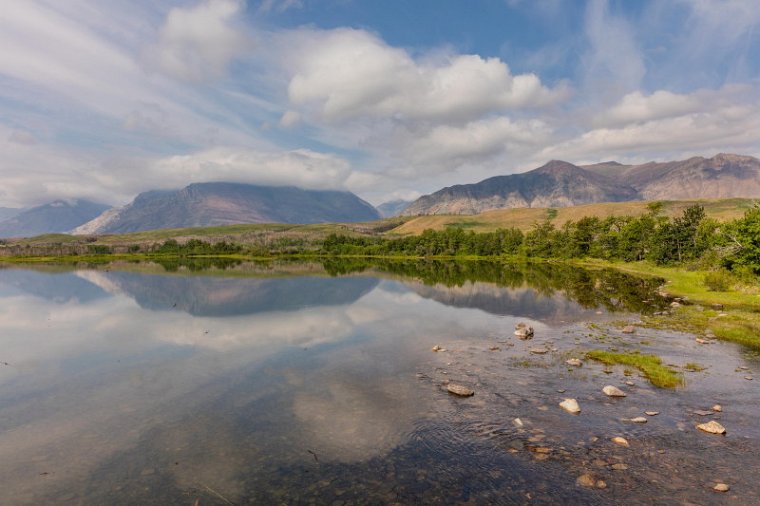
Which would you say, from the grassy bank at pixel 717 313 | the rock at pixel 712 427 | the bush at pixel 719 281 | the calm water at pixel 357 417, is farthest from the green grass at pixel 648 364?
the bush at pixel 719 281

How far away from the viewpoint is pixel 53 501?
18.5 meters

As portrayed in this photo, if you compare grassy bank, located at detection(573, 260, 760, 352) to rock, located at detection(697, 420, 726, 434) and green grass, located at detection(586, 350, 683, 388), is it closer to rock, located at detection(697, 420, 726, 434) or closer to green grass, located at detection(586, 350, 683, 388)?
green grass, located at detection(586, 350, 683, 388)

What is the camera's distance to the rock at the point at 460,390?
1185 inches

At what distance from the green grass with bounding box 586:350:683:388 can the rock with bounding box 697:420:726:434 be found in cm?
707

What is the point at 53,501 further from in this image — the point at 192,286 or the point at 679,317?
the point at 192,286

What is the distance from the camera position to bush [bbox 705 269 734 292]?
72.2 m

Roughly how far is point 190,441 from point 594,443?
77.5ft

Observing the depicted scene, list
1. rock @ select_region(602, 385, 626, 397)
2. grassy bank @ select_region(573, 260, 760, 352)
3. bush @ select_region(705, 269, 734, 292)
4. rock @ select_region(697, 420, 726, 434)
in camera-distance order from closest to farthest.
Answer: rock @ select_region(697, 420, 726, 434), rock @ select_region(602, 385, 626, 397), grassy bank @ select_region(573, 260, 760, 352), bush @ select_region(705, 269, 734, 292)

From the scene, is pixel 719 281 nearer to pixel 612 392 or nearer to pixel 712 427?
pixel 612 392

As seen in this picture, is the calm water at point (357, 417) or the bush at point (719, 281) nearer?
the calm water at point (357, 417)

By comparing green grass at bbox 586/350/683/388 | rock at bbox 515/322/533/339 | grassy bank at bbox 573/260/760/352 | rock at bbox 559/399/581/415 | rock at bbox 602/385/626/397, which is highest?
rock at bbox 559/399/581/415

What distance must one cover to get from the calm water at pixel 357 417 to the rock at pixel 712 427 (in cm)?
49

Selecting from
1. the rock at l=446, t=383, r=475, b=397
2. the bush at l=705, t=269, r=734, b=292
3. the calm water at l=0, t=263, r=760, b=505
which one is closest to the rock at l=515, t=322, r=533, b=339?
the calm water at l=0, t=263, r=760, b=505

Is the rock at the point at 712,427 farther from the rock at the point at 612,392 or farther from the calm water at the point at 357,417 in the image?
the rock at the point at 612,392
